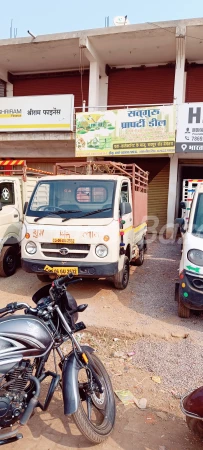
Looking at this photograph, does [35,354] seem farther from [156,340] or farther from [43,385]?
[156,340]

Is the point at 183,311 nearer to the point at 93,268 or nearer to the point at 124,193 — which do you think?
the point at 93,268

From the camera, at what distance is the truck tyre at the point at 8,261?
676 centimetres

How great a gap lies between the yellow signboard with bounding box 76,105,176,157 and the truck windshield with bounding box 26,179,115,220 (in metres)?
5.50

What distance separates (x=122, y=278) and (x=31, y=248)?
1.70 meters

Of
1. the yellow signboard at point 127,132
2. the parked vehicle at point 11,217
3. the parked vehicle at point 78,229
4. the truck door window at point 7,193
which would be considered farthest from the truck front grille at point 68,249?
the yellow signboard at point 127,132

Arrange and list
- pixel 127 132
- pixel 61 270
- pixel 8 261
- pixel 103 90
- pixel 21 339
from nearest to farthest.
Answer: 1. pixel 21 339
2. pixel 61 270
3. pixel 8 261
4. pixel 127 132
5. pixel 103 90

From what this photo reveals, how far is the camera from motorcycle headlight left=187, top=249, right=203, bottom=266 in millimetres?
4371

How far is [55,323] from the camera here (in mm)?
2408

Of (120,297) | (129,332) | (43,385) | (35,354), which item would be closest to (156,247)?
(120,297)

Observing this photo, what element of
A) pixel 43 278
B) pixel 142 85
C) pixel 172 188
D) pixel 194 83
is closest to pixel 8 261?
pixel 43 278

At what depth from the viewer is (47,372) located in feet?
7.82

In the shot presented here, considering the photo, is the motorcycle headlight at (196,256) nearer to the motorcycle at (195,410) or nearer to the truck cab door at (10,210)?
the motorcycle at (195,410)

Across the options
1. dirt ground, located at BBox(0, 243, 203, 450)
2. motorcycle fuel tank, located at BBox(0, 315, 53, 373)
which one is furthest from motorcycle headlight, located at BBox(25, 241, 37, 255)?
motorcycle fuel tank, located at BBox(0, 315, 53, 373)

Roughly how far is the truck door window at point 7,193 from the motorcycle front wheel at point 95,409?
5.21 meters
